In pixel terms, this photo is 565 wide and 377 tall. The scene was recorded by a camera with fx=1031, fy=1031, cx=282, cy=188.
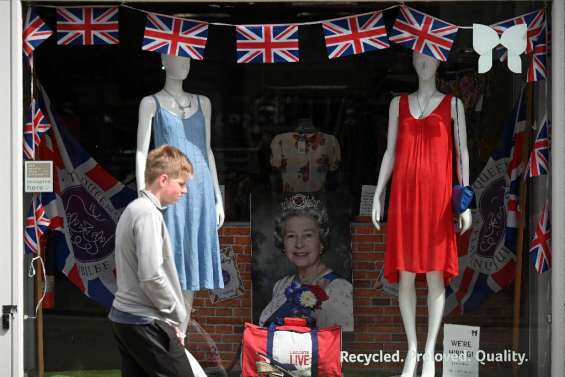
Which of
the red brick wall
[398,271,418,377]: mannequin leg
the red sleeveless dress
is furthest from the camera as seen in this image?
the red brick wall

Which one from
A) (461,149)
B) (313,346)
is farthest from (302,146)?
(313,346)

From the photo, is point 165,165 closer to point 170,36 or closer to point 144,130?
point 144,130

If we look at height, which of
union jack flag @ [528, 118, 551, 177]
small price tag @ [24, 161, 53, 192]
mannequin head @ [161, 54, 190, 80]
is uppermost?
mannequin head @ [161, 54, 190, 80]

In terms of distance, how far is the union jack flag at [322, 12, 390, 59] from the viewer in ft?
19.1

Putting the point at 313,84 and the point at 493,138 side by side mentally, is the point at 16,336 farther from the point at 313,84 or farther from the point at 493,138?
the point at 493,138

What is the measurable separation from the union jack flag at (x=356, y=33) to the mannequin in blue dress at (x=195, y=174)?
0.81 m

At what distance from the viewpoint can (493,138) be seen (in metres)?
6.00

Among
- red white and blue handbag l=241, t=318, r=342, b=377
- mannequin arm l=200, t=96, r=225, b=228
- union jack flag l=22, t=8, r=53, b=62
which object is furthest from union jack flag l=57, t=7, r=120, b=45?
red white and blue handbag l=241, t=318, r=342, b=377

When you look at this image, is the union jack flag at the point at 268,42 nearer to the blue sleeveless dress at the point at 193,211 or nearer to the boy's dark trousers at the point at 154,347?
the blue sleeveless dress at the point at 193,211

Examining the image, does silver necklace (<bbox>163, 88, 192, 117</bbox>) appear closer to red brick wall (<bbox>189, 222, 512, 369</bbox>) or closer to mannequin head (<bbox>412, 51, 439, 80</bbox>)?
red brick wall (<bbox>189, 222, 512, 369</bbox>)

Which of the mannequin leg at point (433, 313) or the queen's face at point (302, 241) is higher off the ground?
the queen's face at point (302, 241)

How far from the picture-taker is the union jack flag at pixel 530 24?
576 centimetres

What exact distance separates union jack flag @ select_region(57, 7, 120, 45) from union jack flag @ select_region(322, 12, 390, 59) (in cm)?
121

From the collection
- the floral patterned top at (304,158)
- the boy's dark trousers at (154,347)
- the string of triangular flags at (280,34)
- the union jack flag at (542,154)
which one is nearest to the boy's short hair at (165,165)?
the boy's dark trousers at (154,347)
